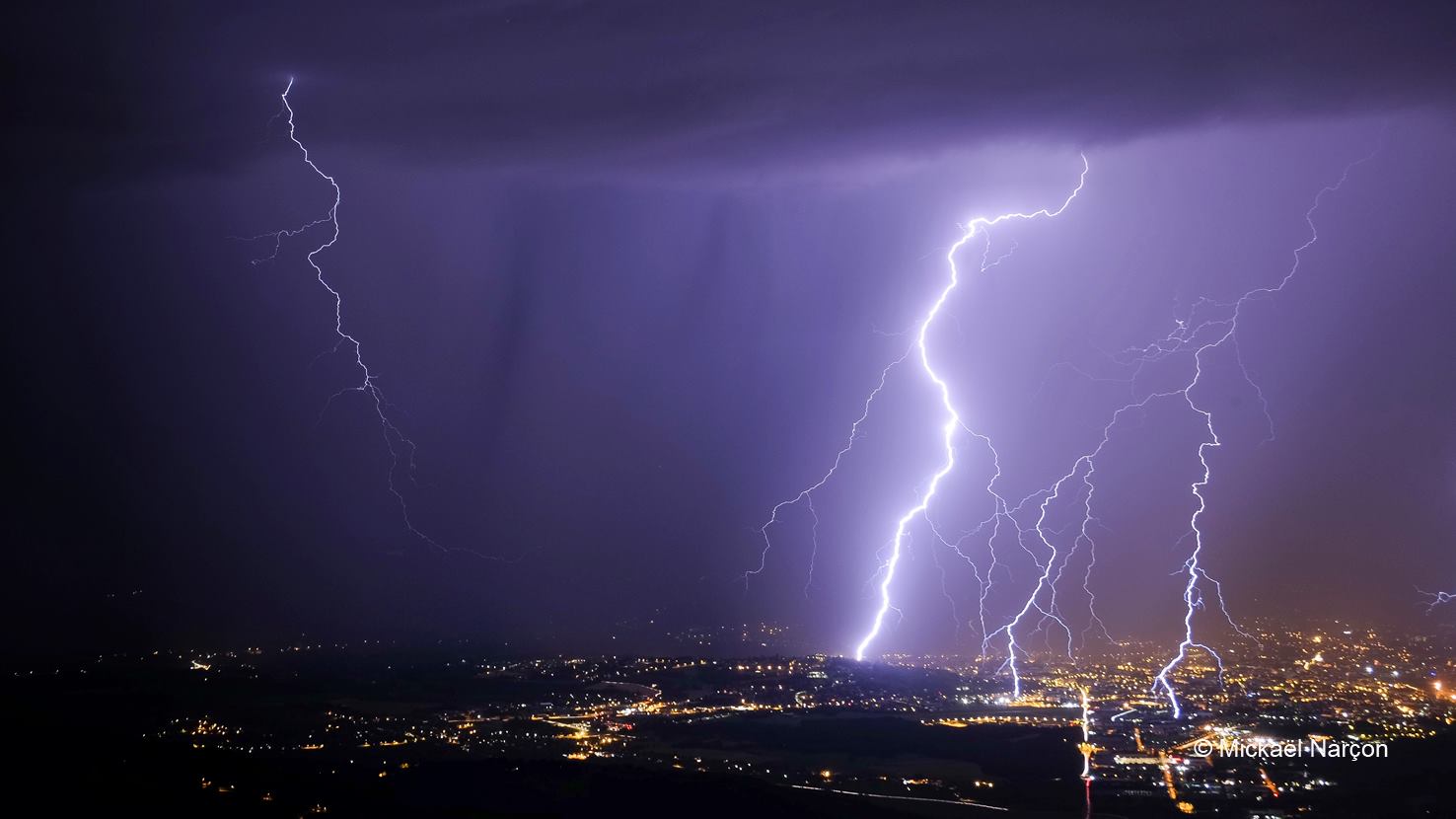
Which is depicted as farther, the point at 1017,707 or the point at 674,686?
the point at 674,686

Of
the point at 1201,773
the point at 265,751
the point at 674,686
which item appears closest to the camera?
the point at 1201,773

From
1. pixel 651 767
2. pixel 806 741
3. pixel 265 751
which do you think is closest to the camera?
pixel 651 767

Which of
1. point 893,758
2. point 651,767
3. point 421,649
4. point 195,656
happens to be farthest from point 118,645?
point 893,758

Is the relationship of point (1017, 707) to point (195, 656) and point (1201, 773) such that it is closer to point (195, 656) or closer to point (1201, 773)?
point (1201, 773)

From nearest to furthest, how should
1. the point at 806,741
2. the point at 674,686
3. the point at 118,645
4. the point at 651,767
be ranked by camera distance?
the point at 651,767 → the point at 806,741 → the point at 674,686 → the point at 118,645

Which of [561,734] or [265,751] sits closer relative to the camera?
[265,751]

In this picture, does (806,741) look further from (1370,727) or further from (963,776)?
(1370,727)

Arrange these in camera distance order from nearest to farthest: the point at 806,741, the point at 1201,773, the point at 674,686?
the point at 1201,773, the point at 806,741, the point at 674,686

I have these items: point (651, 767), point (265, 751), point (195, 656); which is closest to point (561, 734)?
point (651, 767)
